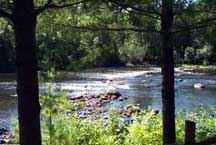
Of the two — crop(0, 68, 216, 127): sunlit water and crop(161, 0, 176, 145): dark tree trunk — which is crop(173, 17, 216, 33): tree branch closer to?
crop(161, 0, 176, 145): dark tree trunk

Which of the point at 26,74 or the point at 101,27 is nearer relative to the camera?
the point at 26,74

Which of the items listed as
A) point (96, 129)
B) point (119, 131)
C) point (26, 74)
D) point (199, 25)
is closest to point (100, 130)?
point (96, 129)

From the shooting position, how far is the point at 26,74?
4602 millimetres

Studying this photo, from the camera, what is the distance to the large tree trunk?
15.1ft

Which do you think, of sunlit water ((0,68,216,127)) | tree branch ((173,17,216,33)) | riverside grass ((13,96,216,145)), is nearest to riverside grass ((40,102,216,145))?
riverside grass ((13,96,216,145))

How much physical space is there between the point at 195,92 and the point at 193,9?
2734cm

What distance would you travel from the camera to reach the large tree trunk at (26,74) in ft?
15.1

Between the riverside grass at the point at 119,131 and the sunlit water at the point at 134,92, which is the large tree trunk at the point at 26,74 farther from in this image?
the sunlit water at the point at 134,92

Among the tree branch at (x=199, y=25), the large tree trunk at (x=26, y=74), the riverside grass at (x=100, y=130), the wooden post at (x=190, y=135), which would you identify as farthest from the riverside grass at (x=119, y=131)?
the large tree trunk at (x=26, y=74)

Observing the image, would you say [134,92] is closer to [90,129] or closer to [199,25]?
[90,129]

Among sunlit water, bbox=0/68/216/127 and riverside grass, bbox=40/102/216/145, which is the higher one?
riverside grass, bbox=40/102/216/145

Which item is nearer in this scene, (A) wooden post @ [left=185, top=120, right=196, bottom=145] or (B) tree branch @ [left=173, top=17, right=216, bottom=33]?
(A) wooden post @ [left=185, top=120, right=196, bottom=145]

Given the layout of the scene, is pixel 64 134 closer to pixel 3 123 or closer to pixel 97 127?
pixel 97 127

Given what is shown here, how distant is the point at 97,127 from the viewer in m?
11.5
